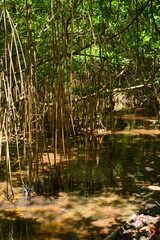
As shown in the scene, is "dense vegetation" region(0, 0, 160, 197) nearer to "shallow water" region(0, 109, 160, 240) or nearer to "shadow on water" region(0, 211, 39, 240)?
"shallow water" region(0, 109, 160, 240)

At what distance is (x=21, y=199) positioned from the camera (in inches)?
150

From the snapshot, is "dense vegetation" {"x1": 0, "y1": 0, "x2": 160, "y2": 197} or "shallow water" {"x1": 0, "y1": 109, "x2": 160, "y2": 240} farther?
"shallow water" {"x1": 0, "y1": 109, "x2": 160, "y2": 240}

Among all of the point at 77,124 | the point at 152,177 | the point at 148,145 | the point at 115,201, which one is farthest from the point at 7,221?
the point at 77,124

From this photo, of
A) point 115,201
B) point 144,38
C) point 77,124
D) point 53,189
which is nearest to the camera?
point 115,201

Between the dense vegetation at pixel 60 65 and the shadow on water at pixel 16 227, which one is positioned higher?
the dense vegetation at pixel 60 65

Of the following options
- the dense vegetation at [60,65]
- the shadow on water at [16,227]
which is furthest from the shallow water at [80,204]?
the dense vegetation at [60,65]

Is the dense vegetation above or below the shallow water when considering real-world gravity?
above

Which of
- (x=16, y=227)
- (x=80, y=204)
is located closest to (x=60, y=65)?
(x=16, y=227)

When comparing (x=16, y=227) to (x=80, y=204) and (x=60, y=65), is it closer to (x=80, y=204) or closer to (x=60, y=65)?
(x=80, y=204)

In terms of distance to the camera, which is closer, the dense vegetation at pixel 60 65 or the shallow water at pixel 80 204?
the dense vegetation at pixel 60 65

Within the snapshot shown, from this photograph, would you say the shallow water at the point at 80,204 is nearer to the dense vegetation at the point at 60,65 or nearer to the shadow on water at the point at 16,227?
the shadow on water at the point at 16,227

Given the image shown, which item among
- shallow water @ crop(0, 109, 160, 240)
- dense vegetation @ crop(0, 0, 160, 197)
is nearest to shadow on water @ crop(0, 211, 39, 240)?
shallow water @ crop(0, 109, 160, 240)

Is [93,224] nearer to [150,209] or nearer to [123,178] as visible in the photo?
[150,209]

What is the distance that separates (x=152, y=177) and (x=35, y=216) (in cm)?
225
